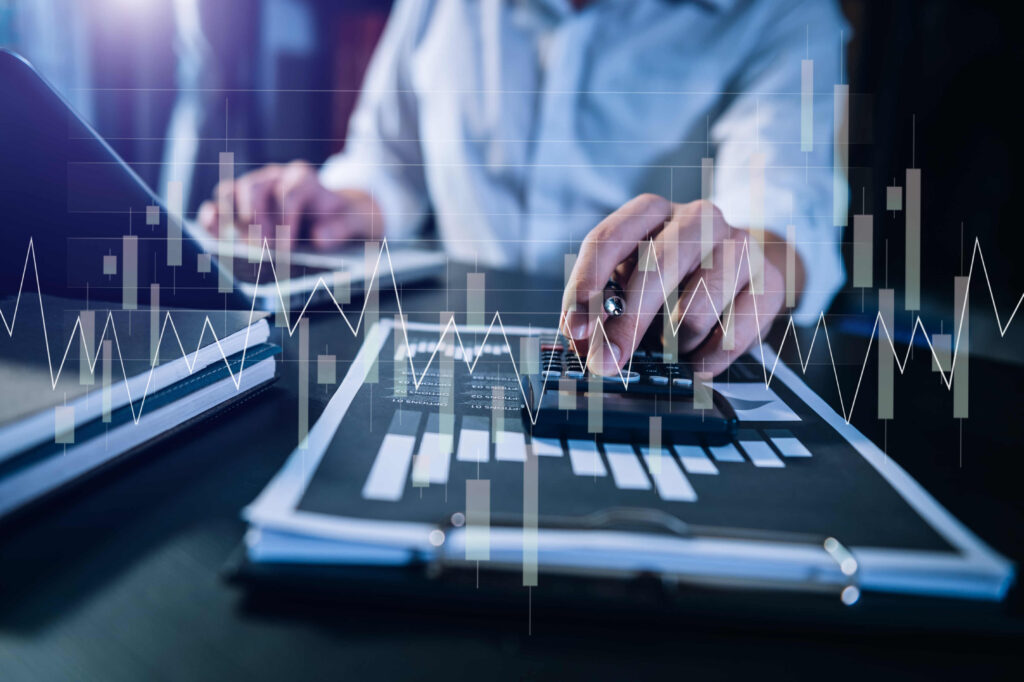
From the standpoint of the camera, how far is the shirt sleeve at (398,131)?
1196 mm

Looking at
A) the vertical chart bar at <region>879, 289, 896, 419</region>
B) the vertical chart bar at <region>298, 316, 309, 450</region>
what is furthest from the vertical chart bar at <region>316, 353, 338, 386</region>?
the vertical chart bar at <region>879, 289, 896, 419</region>

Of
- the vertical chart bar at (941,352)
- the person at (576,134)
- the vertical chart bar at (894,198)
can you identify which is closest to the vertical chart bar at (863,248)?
the vertical chart bar at (894,198)

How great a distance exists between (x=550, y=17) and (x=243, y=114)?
3.35ft

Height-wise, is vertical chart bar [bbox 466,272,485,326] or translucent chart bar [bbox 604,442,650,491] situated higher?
vertical chart bar [bbox 466,272,485,326]

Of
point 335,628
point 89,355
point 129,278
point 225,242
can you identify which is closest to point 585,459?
point 335,628

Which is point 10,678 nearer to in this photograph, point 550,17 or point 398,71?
point 550,17

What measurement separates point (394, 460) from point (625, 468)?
3.9 inches

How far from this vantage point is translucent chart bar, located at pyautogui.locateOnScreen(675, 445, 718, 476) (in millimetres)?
267

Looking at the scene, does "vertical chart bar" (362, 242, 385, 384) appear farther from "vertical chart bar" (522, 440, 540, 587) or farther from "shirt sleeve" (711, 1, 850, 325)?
"shirt sleeve" (711, 1, 850, 325)

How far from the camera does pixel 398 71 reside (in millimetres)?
1233

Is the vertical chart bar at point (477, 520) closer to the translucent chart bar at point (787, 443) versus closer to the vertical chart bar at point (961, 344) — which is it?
the translucent chart bar at point (787, 443)

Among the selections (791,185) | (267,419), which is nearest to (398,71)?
(791,185)

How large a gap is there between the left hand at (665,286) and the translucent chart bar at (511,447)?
0.22ft

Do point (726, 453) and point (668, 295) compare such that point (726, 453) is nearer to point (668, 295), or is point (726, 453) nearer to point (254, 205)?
point (668, 295)
